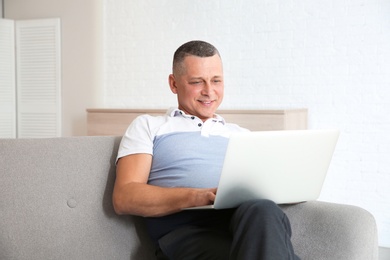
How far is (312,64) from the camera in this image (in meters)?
5.00

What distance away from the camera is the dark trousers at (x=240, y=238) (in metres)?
1.60

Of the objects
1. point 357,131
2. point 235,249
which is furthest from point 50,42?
point 235,249

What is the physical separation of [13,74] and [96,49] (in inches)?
42.0

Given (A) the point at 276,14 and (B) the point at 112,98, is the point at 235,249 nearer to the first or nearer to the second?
(A) the point at 276,14

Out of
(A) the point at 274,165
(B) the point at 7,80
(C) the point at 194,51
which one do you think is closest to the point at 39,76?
(B) the point at 7,80

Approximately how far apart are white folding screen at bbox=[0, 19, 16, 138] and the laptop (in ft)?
16.8

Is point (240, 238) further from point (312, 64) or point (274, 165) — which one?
point (312, 64)

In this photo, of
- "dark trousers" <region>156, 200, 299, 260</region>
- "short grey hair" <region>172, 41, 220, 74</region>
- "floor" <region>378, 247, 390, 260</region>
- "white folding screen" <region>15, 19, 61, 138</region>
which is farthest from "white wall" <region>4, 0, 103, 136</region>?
"dark trousers" <region>156, 200, 299, 260</region>

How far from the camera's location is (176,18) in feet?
18.7

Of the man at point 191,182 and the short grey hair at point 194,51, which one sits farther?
the short grey hair at point 194,51

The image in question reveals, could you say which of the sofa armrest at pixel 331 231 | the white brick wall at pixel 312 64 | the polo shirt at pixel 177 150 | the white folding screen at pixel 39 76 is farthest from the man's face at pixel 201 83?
A: the white folding screen at pixel 39 76

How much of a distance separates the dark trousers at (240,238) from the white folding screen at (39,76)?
185 inches

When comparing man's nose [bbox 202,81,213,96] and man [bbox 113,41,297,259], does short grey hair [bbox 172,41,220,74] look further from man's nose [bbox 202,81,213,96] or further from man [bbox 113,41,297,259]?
man's nose [bbox 202,81,213,96]

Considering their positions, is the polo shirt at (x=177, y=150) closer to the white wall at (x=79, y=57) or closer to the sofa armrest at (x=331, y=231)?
the sofa armrest at (x=331, y=231)
